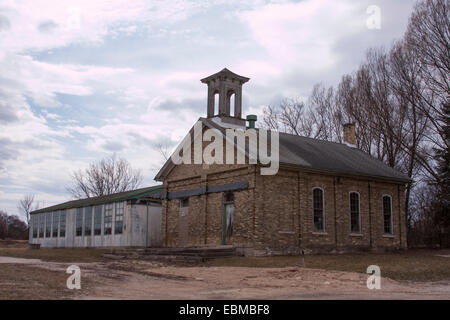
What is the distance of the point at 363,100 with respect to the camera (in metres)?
37.6

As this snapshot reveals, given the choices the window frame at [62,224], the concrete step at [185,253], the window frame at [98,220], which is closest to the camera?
the concrete step at [185,253]

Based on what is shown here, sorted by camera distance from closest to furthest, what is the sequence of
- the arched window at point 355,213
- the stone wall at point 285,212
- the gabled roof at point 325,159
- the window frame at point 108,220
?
the stone wall at point 285,212 < the gabled roof at point 325,159 < the arched window at point 355,213 < the window frame at point 108,220

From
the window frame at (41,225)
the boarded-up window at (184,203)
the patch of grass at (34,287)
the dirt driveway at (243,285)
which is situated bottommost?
the dirt driveway at (243,285)

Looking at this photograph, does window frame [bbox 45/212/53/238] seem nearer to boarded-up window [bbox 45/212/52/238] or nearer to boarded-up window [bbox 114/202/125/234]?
boarded-up window [bbox 45/212/52/238]

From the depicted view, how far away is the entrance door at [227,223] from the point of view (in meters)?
23.8

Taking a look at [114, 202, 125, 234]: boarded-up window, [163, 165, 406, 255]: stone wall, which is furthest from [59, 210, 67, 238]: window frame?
[163, 165, 406, 255]: stone wall

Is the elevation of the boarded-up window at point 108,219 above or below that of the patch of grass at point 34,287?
above

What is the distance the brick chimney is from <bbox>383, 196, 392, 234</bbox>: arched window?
5.59 meters

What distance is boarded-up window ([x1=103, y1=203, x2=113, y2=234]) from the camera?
32031 mm

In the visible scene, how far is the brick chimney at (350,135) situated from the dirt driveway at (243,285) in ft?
57.9

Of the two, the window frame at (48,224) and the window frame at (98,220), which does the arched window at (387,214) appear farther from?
the window frame at (48,224)

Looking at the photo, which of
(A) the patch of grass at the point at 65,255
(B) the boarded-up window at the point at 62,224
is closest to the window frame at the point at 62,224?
(B) the boarded-up window at the point at 62,224

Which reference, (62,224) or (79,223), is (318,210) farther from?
(62,224)

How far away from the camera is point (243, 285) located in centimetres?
1316
